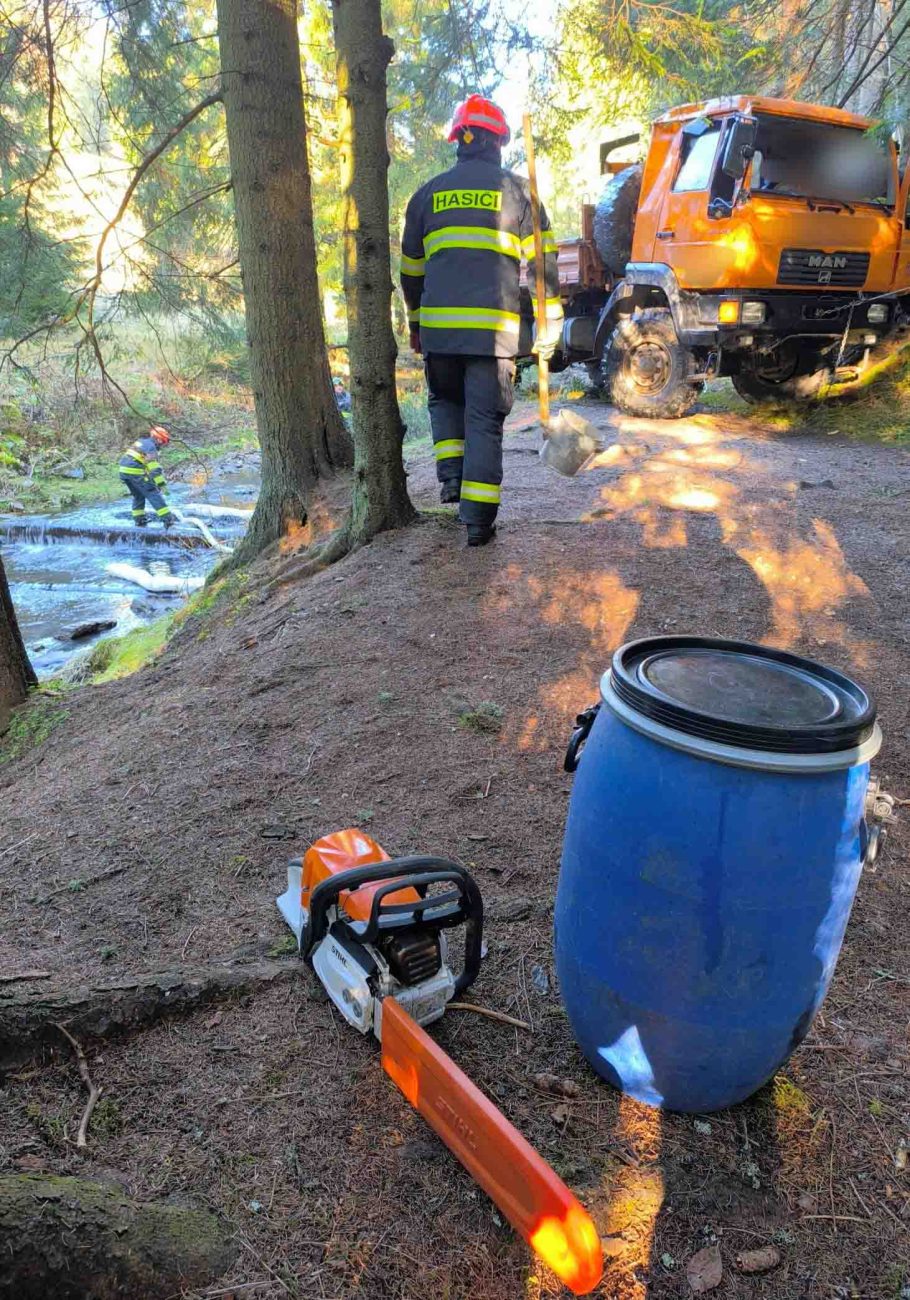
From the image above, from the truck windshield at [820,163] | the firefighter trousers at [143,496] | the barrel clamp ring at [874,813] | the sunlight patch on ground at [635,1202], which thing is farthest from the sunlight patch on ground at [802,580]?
the firefighter trousers at [143,496]

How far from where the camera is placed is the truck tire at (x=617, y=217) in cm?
877

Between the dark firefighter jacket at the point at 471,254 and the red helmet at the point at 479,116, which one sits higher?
the red helmet at the point at 479,116

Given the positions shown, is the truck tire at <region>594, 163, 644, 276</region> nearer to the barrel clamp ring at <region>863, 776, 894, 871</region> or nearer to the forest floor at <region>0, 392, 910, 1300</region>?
the forest floor at <region>0, 392, 910, 1300</region>

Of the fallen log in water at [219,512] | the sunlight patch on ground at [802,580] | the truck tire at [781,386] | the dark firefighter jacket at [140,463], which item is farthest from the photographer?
the fallen log in water at [219,512]

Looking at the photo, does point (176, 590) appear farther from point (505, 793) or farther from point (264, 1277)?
point (264, 1277)

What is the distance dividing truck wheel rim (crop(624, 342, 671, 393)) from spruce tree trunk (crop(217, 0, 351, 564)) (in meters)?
3.45

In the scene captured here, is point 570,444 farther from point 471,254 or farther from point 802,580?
point 802,580

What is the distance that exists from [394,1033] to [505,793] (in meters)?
1.34

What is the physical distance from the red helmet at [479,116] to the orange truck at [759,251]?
3.27 m

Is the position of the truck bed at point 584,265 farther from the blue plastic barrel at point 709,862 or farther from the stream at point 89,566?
the blue plastic barrel at point 709,862

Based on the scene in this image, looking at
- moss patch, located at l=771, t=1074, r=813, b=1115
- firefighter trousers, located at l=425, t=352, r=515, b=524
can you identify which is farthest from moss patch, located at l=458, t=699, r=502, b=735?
moss patch, located at l=771, t=1074, r=813, b=1115

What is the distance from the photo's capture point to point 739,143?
6641 mm

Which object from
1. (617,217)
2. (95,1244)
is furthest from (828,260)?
(95,1244)

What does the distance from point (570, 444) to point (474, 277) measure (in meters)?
1.02
